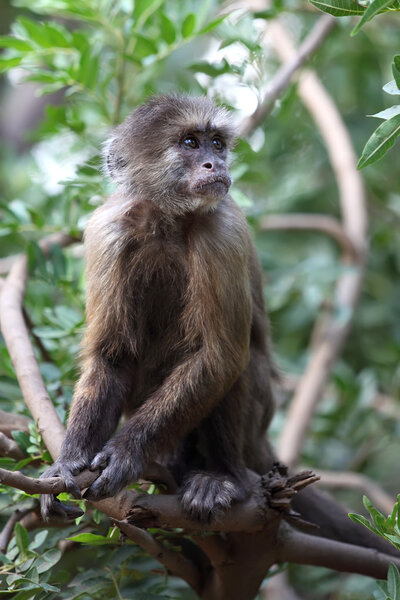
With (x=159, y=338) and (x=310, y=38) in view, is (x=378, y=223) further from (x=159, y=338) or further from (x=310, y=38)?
(x=159, y=338)

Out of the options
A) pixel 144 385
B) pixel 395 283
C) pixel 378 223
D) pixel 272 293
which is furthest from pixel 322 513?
pixel 378 223

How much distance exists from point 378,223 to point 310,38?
109 inches

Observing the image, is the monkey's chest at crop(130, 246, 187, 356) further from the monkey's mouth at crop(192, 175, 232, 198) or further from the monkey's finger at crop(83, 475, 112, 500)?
the monkey's finger at crop(83, 475, 112, 500)

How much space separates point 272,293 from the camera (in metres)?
6.74

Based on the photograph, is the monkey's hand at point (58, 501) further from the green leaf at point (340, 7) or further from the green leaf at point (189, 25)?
the green leaf at point (189, 25)

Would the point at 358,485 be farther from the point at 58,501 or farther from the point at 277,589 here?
the point at 58,501

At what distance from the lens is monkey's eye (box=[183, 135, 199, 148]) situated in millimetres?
4504

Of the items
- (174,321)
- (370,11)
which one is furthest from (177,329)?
(370,11)

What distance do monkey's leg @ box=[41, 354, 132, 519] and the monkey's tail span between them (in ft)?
4.22

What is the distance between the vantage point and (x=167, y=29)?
16.9 ft

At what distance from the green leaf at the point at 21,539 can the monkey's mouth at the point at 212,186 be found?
1916 mm

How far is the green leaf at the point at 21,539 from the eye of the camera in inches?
138

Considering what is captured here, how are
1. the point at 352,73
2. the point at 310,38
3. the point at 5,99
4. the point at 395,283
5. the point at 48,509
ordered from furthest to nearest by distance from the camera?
1. the point at 5,99
2. the point at 352,73
3. the point at 395,283
4. the point at 310,38
5. the point at 48,509

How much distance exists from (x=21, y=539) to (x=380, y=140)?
2328mm
